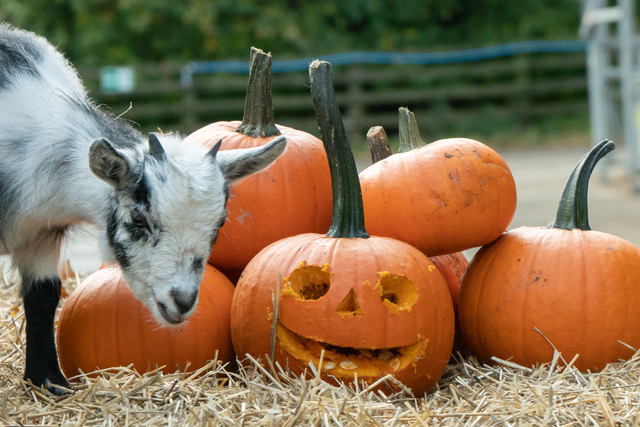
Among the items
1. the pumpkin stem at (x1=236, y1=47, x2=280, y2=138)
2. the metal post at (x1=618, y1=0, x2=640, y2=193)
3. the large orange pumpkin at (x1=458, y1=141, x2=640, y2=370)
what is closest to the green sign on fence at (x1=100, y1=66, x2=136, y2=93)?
the metal post at (x1=618, y1=0, x2=640, y2=193)

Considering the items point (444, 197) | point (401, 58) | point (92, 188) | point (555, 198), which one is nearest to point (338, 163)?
point (444, 197)

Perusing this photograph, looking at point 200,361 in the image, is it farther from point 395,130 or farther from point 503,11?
point 503,11

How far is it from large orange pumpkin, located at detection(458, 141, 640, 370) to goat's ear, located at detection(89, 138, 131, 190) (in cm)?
164

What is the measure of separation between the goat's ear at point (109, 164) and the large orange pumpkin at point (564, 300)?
64.5 inches

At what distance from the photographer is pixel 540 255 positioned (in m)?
3.37

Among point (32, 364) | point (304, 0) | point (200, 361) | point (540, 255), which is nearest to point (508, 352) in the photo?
point (540, 255)

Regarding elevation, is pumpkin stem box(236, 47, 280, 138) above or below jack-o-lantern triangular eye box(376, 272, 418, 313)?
above

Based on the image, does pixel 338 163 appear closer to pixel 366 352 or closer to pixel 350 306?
pixel 350 306

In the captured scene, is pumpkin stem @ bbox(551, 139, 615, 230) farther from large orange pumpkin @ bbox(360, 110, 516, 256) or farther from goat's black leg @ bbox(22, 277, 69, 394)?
goat's black leg @ bbox(22, 277, 69, 394)

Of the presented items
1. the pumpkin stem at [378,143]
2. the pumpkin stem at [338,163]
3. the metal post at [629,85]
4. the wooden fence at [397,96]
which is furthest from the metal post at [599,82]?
the pumpkin stem at [338,163]

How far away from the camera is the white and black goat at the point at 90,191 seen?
2.85m

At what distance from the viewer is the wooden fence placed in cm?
1891

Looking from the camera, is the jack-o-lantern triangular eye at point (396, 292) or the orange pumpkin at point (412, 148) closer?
the jack-o-lantern triangular eye at point (396, 292)

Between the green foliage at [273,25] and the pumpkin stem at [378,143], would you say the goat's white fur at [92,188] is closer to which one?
the pumpkin stem at [378,143]
